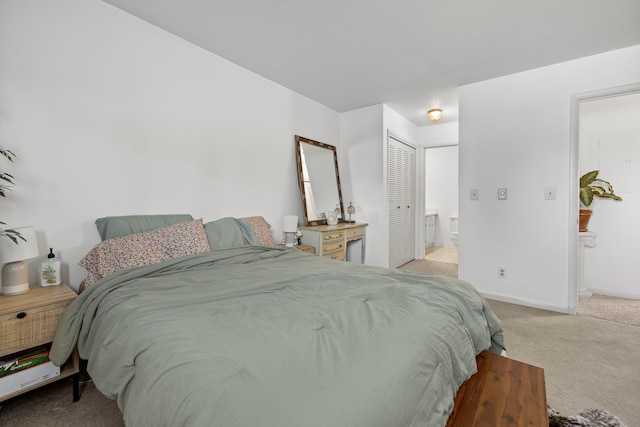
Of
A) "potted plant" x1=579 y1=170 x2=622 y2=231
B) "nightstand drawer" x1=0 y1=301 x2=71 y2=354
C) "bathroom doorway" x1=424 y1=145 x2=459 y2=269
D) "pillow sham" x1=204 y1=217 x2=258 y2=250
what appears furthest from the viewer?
"bathroom doorway" x1=424 y1=145 x2=459 y2=269

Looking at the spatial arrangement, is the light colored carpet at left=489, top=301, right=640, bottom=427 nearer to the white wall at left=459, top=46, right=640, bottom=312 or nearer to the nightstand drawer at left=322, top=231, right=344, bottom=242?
the white wall at left=459, top=46, right=640, bottom=312

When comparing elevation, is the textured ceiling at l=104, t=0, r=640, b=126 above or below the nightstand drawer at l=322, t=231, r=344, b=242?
above

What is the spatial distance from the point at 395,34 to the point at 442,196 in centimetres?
507

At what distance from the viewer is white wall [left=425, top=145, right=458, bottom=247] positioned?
667 centimetres

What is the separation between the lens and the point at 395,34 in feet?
7.93

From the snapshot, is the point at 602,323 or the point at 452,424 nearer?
the point at 452,424

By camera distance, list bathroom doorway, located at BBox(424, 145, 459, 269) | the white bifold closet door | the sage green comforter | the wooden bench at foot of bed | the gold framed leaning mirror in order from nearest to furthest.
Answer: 1. the sage green comforter
2. the wooden bench at foot of bed
3. the gold framed leaning mirror
4. the white bifold closet door
5. bathroom doorway, located at BBox(424, 145, 459, 269)

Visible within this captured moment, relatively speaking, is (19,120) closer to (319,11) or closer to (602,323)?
(319,11)

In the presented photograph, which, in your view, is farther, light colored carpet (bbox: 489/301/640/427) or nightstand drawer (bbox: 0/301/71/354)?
light colored carpet (bbox: 489/301/640/427)

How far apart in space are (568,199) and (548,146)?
57cm

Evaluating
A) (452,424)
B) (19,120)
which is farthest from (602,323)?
(19,120)

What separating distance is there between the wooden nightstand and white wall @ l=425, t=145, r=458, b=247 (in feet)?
21.8

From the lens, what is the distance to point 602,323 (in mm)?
2619

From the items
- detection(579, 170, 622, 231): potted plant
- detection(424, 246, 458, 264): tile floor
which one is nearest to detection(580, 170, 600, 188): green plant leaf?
detection(579, 170, 622, 231): potted plant
